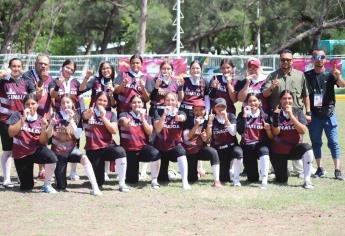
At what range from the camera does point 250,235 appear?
21.7ft

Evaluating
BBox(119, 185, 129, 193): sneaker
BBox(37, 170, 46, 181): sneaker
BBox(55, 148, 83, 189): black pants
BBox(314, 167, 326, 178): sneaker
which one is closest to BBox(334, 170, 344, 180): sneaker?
BBox(314, 167, 326, 178): sneaker

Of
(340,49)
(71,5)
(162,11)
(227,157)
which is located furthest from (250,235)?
(71,5)

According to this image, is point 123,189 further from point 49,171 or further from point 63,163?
point 49,171

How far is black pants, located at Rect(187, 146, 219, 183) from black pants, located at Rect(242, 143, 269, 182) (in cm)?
53

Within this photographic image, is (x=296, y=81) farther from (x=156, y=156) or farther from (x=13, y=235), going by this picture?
(x=13, y=235)

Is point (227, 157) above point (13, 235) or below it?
above

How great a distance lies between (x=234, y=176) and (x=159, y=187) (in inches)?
44.5

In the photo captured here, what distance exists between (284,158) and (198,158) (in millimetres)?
1281

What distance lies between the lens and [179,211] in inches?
304

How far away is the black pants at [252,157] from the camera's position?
31.1ft

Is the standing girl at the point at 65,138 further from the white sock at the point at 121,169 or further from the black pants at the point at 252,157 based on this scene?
the black pants at the point at 252,157

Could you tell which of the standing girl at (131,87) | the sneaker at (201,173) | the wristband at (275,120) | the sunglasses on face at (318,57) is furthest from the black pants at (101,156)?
the sunglasses on face at (318,57)

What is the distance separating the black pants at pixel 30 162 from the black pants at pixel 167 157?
169 centimetres

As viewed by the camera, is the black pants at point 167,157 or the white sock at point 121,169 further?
the black pants at point 167,157
